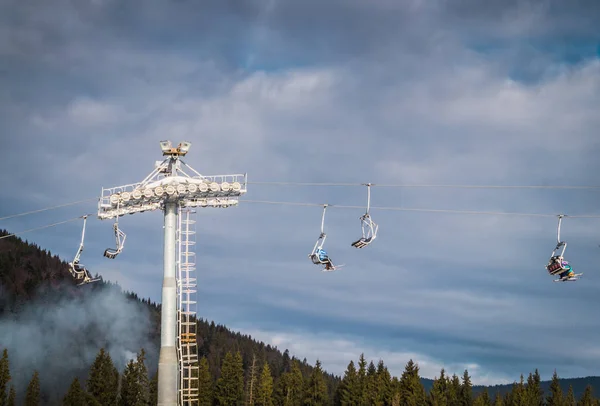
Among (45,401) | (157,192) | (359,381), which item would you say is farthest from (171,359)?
(45,401)

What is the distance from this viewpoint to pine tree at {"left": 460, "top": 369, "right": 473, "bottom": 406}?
13000 cm

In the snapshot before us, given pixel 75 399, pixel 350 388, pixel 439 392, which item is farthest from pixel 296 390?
pixel 75 399

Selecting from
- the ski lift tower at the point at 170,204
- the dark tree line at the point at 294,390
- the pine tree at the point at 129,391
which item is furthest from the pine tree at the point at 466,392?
the ski lift tower at the point at 170,204

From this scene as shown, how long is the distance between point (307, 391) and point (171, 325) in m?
74.1

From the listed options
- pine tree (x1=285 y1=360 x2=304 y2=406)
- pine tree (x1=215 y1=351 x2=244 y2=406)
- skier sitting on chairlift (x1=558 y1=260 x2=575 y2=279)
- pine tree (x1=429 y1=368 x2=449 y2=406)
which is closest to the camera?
skier sitting on chairlift (x1=558 y1=260 x2=575 y2=279)

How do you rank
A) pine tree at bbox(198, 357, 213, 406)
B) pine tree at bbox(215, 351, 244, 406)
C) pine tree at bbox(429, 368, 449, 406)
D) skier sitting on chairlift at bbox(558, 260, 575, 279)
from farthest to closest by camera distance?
pine tree at bbox(215, 351, 244, 406) < pine tree at bbox(198, 357, 213, 406) < pine tree at bbox(429, 368, 449, 406) < skier sitting on chairlift at bbox(558, 260, 575, 279)

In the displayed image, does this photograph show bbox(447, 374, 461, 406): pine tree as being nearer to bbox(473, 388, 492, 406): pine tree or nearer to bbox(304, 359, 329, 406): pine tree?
bbox(473, 388, 492, 406): pine tree

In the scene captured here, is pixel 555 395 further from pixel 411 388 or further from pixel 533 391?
pixel 411 388

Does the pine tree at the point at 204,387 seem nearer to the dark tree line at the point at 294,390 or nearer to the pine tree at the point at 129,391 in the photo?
the dark tree line at the point at 294,390

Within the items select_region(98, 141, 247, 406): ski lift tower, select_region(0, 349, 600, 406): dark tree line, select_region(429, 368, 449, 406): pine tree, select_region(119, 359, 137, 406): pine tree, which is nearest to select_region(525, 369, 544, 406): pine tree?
select_region(0, 349, 600, 406): dark tree line

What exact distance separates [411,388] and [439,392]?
465cm

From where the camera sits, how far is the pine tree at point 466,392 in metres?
130

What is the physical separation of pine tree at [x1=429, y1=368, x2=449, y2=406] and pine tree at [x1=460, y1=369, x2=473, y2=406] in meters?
3.03

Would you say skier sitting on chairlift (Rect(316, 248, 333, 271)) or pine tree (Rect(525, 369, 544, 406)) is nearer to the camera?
skier sitting on chairlift (Rect(316, 248, 333, 271))
